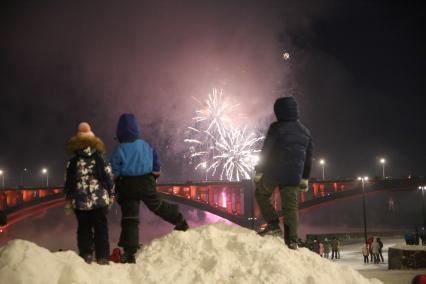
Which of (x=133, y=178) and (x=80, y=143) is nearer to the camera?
(x=80, y=143)

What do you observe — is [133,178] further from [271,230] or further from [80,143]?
[271,230]

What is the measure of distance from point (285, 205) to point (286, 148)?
0.76 metres

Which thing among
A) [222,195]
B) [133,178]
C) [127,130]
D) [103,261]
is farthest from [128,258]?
[222,195]

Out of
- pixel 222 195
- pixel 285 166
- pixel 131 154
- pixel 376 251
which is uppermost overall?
pixel 131 154

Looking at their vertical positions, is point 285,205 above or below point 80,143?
below

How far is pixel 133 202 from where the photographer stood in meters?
5.97

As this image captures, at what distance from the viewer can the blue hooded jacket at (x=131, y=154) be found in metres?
5.98

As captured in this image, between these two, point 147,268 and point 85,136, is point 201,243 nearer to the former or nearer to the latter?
point 147,268

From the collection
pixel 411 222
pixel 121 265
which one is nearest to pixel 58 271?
pixel 121 265

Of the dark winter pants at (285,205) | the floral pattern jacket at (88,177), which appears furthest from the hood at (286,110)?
the floral pattern jacket at (88,177)

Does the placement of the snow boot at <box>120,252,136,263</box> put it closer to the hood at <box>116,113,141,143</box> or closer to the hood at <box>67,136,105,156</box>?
the hood at <box>67,136,105,156</box>

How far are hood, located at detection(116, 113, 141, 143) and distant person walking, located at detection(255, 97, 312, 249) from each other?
1.75 metres

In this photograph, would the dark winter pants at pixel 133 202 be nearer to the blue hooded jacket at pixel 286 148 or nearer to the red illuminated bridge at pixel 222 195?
the blue hooded jacket at pixel 286 148

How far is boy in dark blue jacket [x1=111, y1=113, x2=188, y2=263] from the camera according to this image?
5.91m
